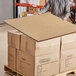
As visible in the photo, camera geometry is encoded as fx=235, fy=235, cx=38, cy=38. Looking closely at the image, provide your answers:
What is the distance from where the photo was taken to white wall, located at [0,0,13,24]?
7813 mm

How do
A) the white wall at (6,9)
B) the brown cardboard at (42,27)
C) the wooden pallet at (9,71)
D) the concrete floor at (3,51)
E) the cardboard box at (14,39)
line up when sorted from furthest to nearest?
the white wall at (6,9), the concrete floor at (3,51), the wooden pallet at (9,71), the cardboard box at (14,39), the brown cardboard at (42,27)

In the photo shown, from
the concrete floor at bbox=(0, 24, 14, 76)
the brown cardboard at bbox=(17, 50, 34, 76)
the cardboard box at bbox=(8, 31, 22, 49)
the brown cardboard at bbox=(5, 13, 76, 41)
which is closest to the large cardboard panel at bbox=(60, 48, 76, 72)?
the brown cardboard at bbox=(5, 13, 76, 41)

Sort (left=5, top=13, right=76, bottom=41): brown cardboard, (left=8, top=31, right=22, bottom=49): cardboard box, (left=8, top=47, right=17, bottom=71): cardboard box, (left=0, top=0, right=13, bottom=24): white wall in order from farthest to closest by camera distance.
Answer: (left=0, top=0, right=13, bottom=24): white wall < (left=8, top=47, right=17, bottom=71): cardboard box < (left=8, top=31, right=22, bottom=49): cardboard box < (left=5, top=13, right=76, bottom=41): brown cardboard

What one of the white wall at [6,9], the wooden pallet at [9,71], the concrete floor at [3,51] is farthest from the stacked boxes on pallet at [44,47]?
the white wall at [6,9]

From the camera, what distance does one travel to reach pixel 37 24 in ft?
11.1

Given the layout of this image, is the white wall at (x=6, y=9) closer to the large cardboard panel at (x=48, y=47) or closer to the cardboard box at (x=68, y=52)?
the cardboard box at (x=68, y=52)

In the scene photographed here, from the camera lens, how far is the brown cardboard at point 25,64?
319cm

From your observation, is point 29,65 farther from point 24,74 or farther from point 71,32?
point 71,32

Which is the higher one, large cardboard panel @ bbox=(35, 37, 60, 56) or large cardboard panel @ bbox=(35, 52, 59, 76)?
large cardboard panel @ bbox=(35, 37, 60, 56)

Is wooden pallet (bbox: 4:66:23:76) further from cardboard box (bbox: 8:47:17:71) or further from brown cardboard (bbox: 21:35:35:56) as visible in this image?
brown cardboard (bbox: 21:35:35:56)

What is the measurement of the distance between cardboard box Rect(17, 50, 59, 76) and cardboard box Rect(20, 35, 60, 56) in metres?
0.06

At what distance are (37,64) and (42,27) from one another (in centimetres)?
53

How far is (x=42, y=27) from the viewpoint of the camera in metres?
3.30

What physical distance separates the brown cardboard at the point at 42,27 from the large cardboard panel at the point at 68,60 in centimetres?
36
